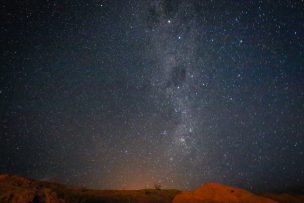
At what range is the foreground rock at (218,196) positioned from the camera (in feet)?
70.3

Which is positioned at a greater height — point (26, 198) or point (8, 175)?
point (8, 175)

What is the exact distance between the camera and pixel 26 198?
10.6 meters

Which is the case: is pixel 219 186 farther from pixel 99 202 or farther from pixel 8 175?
pixel 8 175

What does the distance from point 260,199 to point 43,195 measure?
15.9 metres

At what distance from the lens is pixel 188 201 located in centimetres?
2233

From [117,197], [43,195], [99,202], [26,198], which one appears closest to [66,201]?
[43,195]

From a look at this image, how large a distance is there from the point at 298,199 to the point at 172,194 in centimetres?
1442

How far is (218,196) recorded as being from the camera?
2228 cm

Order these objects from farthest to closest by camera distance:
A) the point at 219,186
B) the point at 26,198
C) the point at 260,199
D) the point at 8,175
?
1. the point at 219,186
2. the point at 260,199
3. the point at 8,175
4. the point at 26,198

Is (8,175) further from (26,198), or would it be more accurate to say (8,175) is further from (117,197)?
(117,197)

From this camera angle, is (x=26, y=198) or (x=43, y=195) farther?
(x=43, y=195)

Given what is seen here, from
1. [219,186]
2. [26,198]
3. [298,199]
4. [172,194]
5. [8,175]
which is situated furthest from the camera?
[298,199]

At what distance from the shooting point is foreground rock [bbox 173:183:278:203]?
21.4 metres

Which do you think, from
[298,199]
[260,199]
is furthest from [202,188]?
[298,199]
